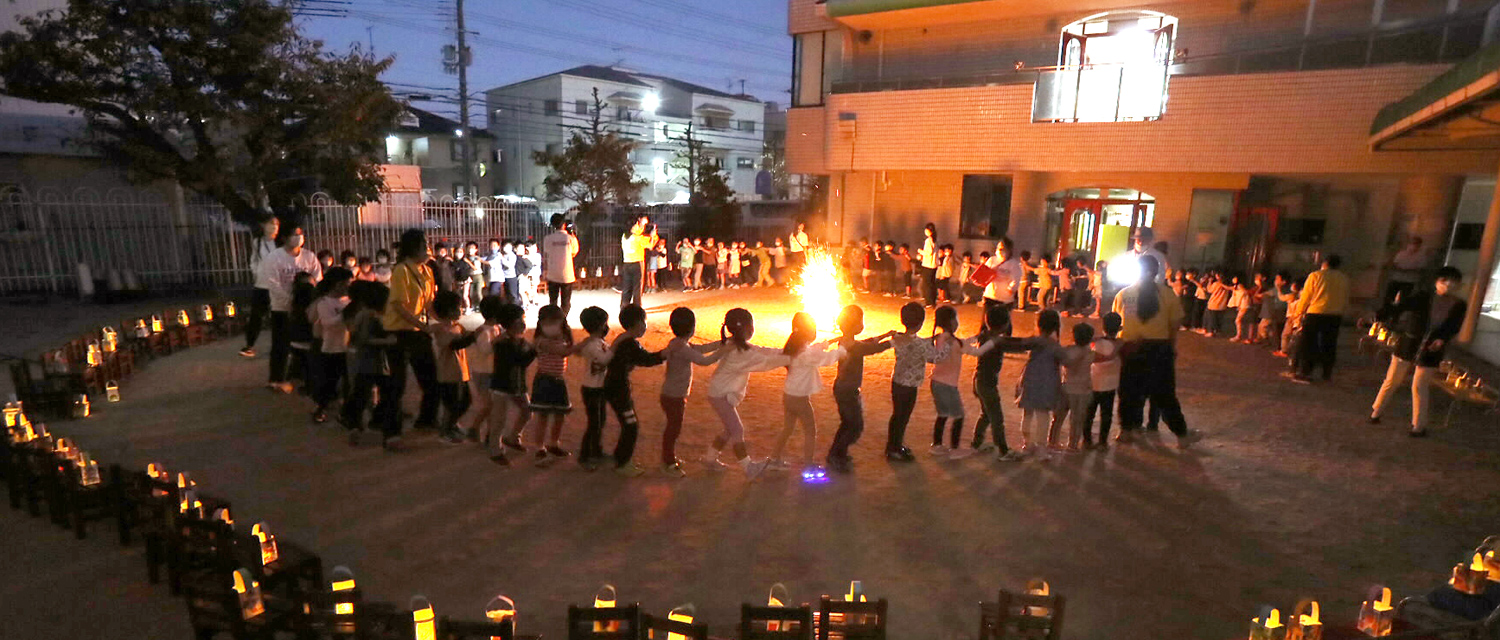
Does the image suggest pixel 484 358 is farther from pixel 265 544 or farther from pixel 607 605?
pixel 607 605

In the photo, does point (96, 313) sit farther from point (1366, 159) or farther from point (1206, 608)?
point (1366, 159)

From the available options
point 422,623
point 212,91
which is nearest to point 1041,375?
point 422,623

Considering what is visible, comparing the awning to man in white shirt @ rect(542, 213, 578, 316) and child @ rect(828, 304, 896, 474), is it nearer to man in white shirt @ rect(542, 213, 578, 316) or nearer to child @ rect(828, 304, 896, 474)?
child @ rect(828, 304, 896, 474)

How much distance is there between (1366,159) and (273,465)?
15.7 meters

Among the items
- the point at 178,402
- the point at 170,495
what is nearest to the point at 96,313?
the point at 178,402

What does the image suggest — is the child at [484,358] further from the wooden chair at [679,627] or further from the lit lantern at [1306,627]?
the lit lantern at [1306,627]

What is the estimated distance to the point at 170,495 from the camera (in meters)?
4.46

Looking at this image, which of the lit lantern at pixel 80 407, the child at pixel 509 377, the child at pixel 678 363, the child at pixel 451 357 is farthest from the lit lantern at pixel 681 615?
the lit lantern at pixel 80 407

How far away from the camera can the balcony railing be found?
38.6 feet

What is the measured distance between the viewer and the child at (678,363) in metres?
5.44

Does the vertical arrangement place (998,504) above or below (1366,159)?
below

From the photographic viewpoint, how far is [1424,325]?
24.0 ft

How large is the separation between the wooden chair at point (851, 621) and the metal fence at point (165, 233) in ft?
49.7

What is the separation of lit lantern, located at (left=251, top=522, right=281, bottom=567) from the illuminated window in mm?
14749
